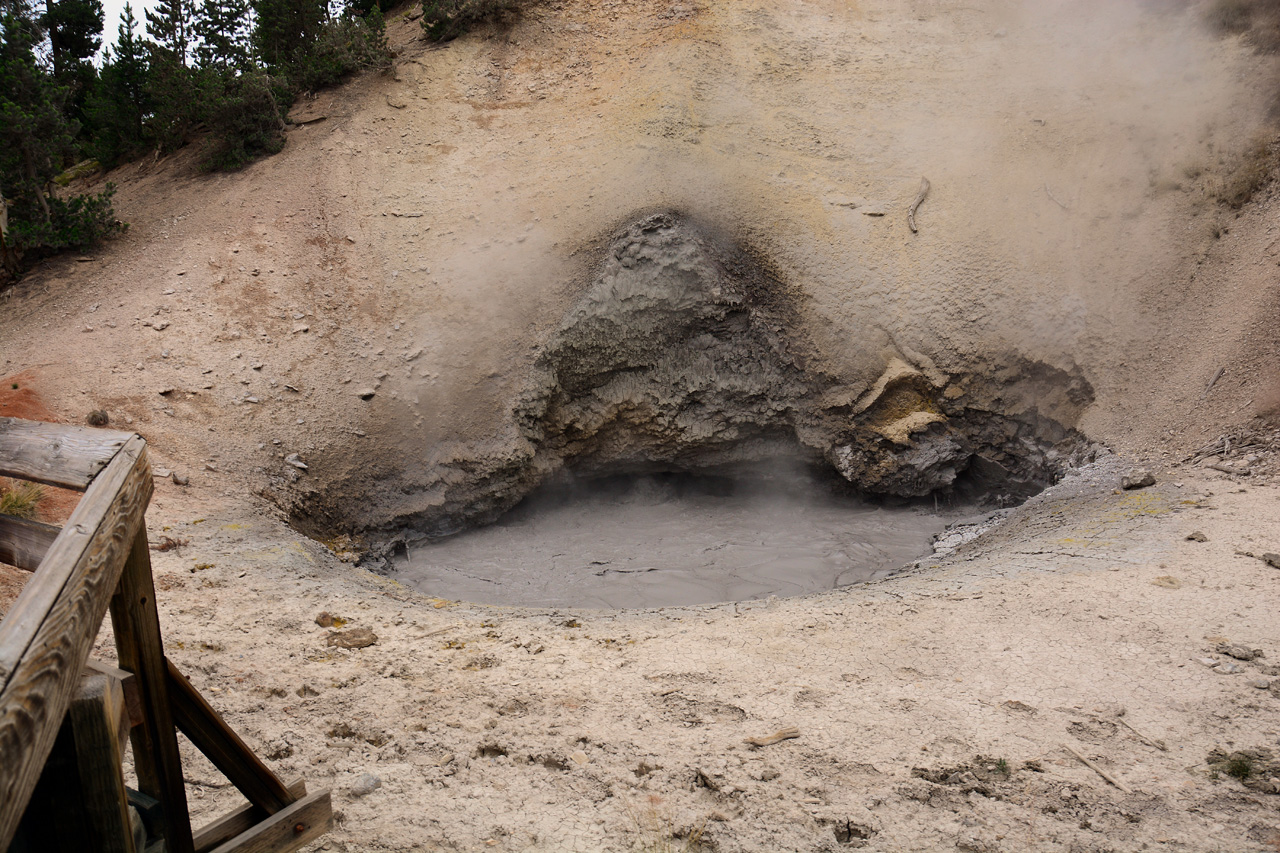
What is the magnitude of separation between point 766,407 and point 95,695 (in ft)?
24.7

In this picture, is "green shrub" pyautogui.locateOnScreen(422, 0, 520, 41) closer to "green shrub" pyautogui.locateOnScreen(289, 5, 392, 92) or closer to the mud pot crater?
"green shrub" pyautogui.locateOnScreen(289, 5, 392, 92)

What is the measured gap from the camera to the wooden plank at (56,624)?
4.19 ft

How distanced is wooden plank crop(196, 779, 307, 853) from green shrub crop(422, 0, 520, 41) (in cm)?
1076

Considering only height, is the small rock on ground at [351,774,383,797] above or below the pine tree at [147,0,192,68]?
below

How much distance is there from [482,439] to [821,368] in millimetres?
3568

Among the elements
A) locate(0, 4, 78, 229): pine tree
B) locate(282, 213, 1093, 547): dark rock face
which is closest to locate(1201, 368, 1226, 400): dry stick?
locate(282, 213, 1093, 547): dark rock face

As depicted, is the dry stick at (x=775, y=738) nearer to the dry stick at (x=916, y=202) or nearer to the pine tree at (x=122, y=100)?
the dry stick at (x=916, y=202)

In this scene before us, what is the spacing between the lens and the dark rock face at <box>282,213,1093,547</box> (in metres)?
8.12

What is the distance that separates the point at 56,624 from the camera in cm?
147

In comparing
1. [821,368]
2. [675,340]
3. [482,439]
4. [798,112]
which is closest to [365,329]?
[482,439]

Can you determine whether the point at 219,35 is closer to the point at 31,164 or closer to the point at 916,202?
the point at 31,164

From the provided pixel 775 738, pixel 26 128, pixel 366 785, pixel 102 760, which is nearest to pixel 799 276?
pixel 775 738

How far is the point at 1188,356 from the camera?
24.6 ft

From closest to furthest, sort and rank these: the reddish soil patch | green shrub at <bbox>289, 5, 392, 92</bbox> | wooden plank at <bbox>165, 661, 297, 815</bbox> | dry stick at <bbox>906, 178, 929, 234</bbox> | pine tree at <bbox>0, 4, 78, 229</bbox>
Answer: wooden plank at <bbox>165, 661, 297, 815</bbox> < the reddish soil patch < dry stick at <bbox>906, 178, 929, 234</bbox> < pine tree at <bbox>0, 4, 78, 229</bbox> < green shrub at <bbox>289, 5, 392, 92</bbox>
